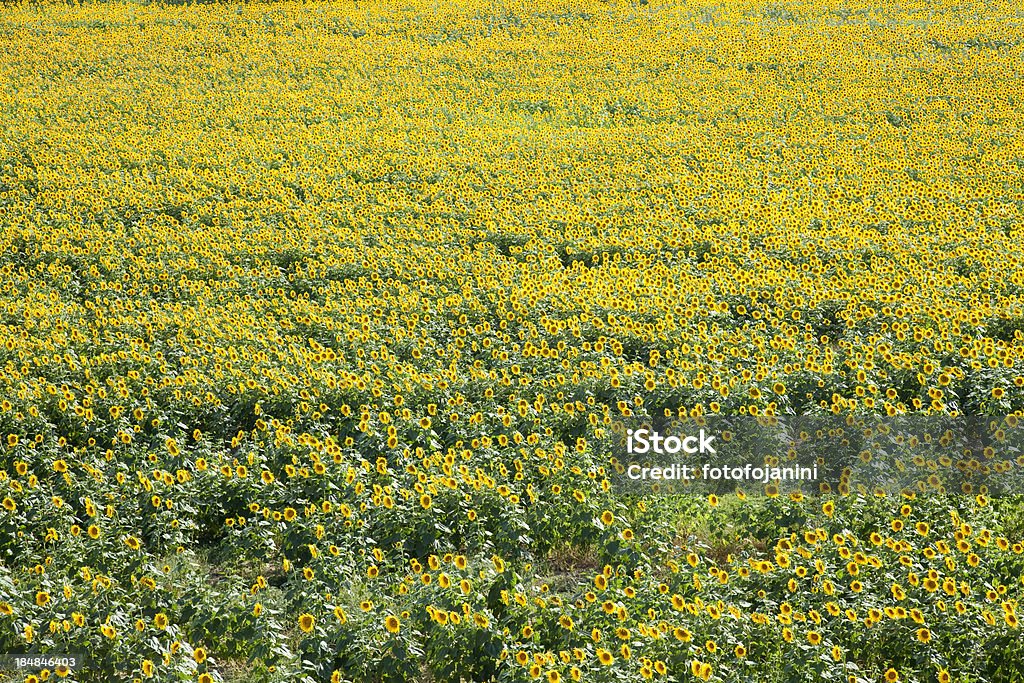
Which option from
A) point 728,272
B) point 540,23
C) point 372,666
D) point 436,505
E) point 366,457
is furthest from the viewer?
point 540,23

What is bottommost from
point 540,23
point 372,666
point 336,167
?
point 372,666

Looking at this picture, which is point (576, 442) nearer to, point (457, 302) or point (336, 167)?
point (457, 302)

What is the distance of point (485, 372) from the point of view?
7023 mm

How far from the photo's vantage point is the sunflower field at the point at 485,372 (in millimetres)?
4344

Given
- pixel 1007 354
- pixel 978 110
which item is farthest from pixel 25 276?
pixel 978 110

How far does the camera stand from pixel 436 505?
5348mm

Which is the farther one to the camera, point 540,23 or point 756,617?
point 540,23

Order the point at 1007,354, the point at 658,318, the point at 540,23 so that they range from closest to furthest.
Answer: the point at 1007,354 → the point at 658,318 → the point at 540,23

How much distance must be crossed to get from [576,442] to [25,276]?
22.1ft

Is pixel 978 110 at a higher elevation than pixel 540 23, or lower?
lower

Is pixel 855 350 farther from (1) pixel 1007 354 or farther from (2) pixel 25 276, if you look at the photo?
(2) pixel 25 276

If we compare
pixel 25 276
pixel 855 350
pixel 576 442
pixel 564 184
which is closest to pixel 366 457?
pixel 576 442

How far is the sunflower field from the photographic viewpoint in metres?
4.34

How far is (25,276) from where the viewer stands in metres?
9.66
